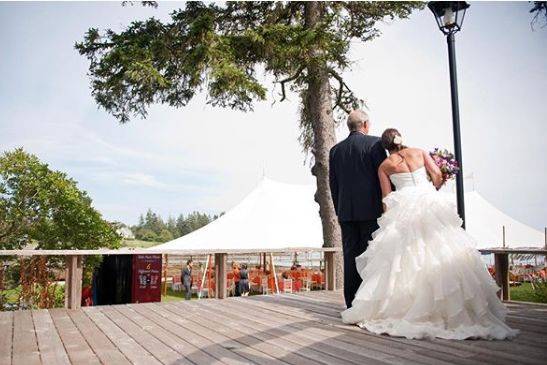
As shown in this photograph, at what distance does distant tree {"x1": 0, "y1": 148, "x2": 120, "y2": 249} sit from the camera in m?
7.35

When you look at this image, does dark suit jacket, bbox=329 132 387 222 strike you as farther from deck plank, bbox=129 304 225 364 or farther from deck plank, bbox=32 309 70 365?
deck plank, bbox=32 309 70 365

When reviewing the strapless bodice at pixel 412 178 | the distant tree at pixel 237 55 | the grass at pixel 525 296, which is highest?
the distant tree at pixel 237 55

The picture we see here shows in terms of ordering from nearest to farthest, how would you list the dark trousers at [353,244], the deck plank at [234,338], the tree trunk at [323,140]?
1. the deck plank at [234,338]
2. the dark trousers at [353,244]
3. the tree trunk at [323,140]

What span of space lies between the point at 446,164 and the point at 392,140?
25.7 inches

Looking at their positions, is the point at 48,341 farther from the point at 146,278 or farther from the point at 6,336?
the point at 146,278

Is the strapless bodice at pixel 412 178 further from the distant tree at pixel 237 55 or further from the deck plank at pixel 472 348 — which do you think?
the distant tree at pixel 237 55

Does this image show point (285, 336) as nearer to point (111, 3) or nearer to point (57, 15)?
point (111, 3)

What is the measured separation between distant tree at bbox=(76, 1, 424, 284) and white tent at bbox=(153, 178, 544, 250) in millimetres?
6997

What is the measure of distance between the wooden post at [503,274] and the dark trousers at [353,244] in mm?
2541

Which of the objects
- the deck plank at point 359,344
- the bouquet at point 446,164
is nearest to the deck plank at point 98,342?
the deck plank at point 359,344

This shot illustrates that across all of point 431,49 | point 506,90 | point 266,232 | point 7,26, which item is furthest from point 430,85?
point 7,26

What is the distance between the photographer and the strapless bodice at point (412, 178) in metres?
3.74

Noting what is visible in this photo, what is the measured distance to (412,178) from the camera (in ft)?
12.3

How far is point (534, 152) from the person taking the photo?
200 inches
